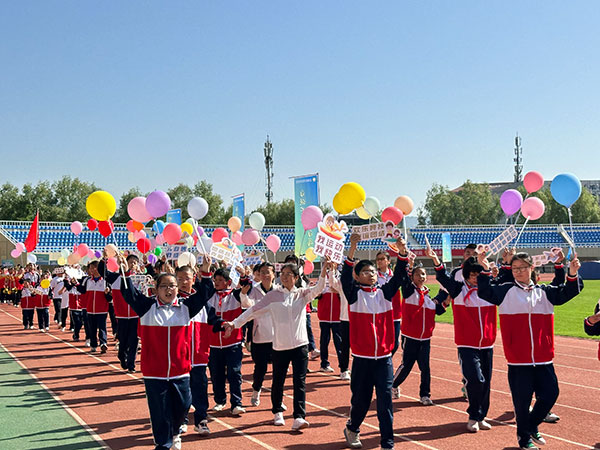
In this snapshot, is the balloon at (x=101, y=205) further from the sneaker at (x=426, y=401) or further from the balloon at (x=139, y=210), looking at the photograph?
the sneaker at (x=426, y=401)

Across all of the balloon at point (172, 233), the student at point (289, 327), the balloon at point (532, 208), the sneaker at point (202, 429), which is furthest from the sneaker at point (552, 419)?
the balloon at point (172, 233)

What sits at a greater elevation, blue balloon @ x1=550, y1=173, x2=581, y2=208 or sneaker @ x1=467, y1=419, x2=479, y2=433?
blue balloon @ x1=550, y1=173, x2=581, y2=208

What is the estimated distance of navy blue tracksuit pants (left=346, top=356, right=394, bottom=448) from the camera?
6062 millimetres

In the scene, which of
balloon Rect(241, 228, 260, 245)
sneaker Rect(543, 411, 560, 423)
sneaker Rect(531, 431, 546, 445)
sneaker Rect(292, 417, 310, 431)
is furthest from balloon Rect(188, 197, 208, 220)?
sneaker Rect(531, 431, 546, 445)

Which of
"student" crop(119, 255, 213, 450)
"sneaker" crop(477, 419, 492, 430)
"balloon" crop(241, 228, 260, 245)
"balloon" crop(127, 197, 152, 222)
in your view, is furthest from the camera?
"balloon" crop(241, 228, 260, 245)

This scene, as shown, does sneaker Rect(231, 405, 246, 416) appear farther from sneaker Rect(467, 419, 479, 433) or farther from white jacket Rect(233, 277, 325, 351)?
sneaker Rect(467, 419, 479, 433)

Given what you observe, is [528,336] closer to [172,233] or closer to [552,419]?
[552,419]

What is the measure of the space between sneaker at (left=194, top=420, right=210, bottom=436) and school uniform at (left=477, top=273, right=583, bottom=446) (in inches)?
131

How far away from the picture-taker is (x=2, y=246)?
1763 inches

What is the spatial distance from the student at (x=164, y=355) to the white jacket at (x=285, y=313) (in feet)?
4.86

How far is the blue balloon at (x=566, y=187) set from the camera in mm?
8352

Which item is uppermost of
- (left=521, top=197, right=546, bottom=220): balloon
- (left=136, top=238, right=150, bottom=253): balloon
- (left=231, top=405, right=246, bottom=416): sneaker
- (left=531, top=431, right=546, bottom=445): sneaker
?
(left=521, top=197, right=546, bottom=220): balloon

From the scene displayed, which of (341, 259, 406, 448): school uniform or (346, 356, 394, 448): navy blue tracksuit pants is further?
(341, 259, 406, 448): school uniform

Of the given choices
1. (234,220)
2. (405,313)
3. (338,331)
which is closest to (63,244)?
(234,220)
